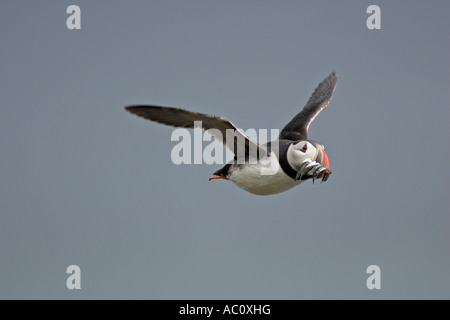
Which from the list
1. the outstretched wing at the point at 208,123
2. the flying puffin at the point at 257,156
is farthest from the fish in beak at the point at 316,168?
the outstretched wing at the point at 208,123

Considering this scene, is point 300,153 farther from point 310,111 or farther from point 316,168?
point 310,111

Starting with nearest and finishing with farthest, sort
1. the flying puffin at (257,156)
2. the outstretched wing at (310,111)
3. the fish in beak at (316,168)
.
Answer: the flying puffin at (257,156)
the fish in beak at (316,168)
the outstretched wing at (310,111)

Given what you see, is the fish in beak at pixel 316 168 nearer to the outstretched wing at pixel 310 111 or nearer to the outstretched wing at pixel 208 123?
the outstretched wing at pixel 208 123

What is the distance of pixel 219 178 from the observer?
11781mm

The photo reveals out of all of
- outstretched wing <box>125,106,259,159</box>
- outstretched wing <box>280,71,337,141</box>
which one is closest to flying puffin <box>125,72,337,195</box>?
outstretched wing <box>125,106,259,159</box>

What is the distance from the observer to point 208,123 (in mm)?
10156

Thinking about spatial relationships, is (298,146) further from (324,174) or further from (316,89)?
(316,89)

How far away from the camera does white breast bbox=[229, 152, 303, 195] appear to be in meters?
10.6

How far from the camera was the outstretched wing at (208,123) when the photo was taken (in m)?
9.41

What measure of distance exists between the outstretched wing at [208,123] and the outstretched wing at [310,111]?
1726 millimetres

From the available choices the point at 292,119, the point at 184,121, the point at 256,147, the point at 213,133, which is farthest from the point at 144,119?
the point at 292,119

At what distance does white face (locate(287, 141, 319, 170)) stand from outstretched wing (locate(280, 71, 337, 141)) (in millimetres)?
1781

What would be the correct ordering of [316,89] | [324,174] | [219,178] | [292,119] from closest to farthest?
1. [324,174]
2. [219,178]
3. [292,119]
4. [316,89]

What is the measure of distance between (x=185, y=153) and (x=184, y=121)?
2.23ft
